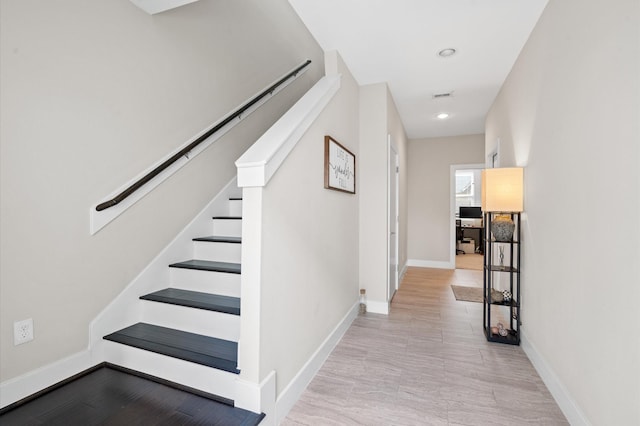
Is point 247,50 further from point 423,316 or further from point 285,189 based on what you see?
point 423,316

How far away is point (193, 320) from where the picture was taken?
6.46ft

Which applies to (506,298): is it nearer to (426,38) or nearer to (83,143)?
(426,38)

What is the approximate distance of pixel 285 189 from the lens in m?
1.77

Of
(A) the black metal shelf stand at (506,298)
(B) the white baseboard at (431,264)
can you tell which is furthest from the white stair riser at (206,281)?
(B) the white baseboard at (431,264)

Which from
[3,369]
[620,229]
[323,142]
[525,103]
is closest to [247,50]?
[323,142]

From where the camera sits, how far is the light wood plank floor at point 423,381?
176 centimetres

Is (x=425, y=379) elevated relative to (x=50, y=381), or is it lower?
lower

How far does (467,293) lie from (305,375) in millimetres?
3187

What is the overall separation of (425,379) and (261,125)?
2.84 meters

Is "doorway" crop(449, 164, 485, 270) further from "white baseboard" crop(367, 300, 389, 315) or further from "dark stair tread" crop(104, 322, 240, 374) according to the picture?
"dark stair tread" crop(104, 322, 240, 374)

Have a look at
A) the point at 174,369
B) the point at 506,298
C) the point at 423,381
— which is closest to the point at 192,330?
the point at 174,369

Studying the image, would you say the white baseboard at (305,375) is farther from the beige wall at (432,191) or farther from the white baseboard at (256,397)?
the beige wall at (432,191)

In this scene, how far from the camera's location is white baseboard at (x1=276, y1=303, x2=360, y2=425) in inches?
68.0

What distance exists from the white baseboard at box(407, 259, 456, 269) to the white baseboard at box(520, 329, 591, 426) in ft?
12.4
